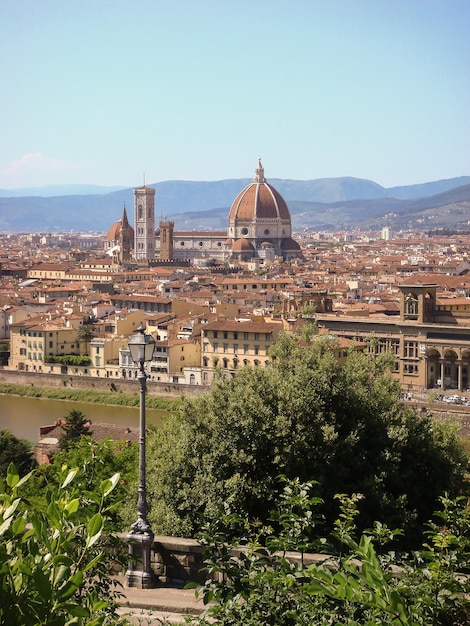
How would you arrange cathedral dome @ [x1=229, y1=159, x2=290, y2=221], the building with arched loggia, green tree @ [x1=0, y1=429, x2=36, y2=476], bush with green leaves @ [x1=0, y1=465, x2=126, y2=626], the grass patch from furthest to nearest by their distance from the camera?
cathedral dome @ [x1=229, y1=159, x2=290, y2=221]
the grass patch
the building with arched loggia
green tree @ [x1=0, y1=429, x2=36, y2=476]
bush with green leaves @ [x1=0, y1=465, x2=126, y2=626]

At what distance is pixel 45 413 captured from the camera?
30.1 meters

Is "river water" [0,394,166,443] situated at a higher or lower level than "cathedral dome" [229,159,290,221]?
lower

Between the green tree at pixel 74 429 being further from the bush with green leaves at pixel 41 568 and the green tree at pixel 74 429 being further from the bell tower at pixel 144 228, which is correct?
the bell tower at pixel 144 228

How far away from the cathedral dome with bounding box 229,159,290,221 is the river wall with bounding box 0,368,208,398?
63063 mm

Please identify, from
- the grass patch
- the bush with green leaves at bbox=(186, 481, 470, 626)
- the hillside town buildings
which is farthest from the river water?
the bush with green leaves at bbox=(186, 481, 470, 626)

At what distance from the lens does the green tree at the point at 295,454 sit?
9492 mm

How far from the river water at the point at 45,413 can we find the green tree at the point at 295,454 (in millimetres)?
15069

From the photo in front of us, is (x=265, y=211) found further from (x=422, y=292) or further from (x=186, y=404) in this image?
(x=186, y=404)

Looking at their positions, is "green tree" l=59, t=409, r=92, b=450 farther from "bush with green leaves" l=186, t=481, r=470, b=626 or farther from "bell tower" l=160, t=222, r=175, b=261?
"bell tower" l=160, t=222, r=175, b=261

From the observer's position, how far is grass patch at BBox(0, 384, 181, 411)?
103 ft

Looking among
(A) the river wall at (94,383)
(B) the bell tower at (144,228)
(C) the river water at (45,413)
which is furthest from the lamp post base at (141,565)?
(B) the bell tower at (144,228)

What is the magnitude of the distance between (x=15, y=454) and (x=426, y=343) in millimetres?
14600

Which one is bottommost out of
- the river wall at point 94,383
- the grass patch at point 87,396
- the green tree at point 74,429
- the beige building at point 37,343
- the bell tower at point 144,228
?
the grass patch at point 87,396

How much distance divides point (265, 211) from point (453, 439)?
84641 millimetres
